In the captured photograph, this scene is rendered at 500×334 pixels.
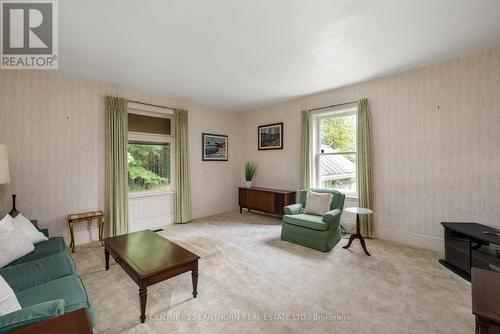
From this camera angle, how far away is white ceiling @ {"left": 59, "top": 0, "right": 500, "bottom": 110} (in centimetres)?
201

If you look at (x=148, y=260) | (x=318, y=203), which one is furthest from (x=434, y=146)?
(x=148, y=260)

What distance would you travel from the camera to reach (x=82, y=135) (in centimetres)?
368

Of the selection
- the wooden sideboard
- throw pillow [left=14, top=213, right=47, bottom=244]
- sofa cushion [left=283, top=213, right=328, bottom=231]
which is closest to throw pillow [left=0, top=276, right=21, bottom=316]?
throw pillow [left=14, top=213, right=47, bottom=244]

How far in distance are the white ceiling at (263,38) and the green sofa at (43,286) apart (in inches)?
89.7

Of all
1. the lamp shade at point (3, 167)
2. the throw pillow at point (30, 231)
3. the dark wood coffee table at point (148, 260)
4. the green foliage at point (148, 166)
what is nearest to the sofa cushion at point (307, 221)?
the dark wood coffee table at point (148, 260)

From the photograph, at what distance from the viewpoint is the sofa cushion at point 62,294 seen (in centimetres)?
144

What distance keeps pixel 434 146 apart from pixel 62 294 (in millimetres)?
4502

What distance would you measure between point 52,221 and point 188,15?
11.8ft

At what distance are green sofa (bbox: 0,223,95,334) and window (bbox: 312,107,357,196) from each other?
409 centimetres

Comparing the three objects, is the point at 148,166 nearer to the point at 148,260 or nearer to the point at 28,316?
the point at 148,260

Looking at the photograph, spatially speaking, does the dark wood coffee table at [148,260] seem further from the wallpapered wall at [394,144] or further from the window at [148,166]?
the window at [148,166]

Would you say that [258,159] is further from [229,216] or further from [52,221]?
[52,221]

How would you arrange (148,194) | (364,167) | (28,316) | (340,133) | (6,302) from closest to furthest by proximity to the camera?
(28,316)
(6,302)
(364,167)
(340,133)
(148,194)

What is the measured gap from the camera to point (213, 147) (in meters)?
5.52
